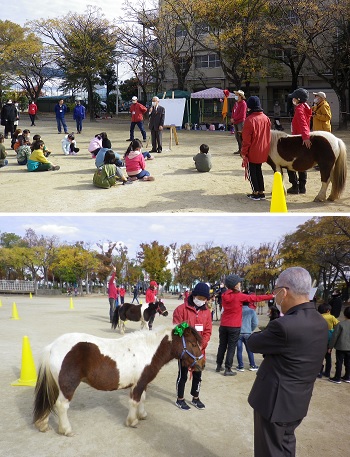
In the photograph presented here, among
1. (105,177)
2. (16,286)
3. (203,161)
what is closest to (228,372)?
(105,177)

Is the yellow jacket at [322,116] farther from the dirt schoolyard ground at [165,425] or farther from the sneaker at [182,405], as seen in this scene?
the sneaker at [182,405]

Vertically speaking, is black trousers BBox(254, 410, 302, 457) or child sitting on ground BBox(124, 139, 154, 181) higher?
child sitting on ground BBox(124, 139, 154, 181)

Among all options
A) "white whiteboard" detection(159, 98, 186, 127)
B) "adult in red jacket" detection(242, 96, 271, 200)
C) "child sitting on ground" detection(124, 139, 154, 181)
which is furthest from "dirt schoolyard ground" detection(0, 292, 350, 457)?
"white whiteboard" detection(159, 98, 186, 127)

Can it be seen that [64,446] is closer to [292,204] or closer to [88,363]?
[88,363]

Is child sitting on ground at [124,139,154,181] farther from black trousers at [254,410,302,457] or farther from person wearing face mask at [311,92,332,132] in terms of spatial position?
black trousers at [254,410,302,457]

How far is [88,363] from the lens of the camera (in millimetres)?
4137

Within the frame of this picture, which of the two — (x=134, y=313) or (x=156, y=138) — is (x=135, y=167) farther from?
(x=156, y=138)

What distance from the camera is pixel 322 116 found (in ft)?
30.5

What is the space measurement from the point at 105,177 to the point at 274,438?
22.1 feet

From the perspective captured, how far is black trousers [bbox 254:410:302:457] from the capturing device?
2670 millimetres

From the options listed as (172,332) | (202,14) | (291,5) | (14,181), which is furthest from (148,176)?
(202,14)

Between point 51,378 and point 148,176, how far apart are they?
5775mm

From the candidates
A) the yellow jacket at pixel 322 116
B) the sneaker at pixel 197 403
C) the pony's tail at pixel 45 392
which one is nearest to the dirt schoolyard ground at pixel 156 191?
the yellow jacket at pixel 322 116

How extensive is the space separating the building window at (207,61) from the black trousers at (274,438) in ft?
120
